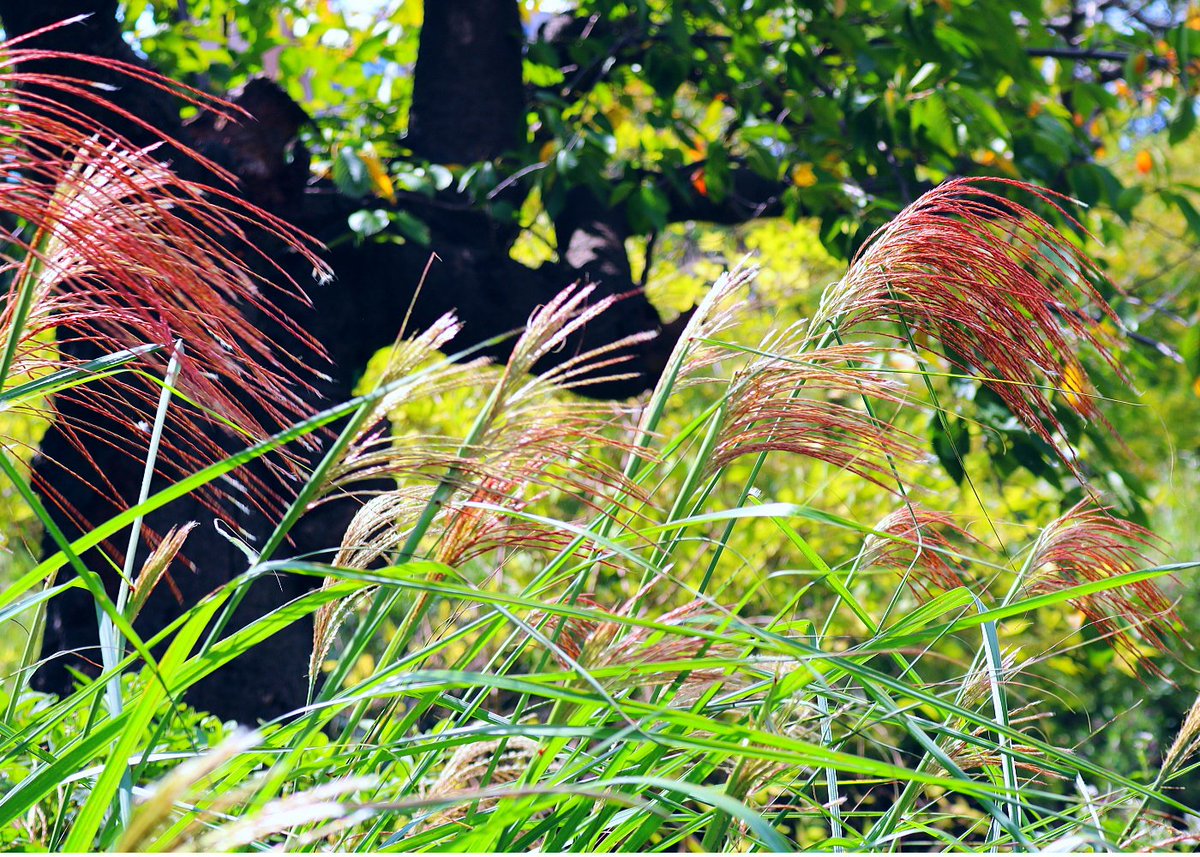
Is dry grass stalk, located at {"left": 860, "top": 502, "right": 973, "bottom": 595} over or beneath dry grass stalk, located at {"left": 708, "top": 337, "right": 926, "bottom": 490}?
beneath

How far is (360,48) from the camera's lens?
12.1 feet

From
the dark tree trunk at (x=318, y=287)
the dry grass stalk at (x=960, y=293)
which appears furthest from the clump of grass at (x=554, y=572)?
the dark tree trunk at (x=318, y=287)

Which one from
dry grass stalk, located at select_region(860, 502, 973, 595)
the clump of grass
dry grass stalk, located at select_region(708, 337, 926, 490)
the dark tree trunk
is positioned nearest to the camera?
the clump of grass

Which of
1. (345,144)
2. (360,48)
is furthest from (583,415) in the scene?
(360,48)

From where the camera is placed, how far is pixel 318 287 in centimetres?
300

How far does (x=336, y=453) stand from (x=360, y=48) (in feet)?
10.5

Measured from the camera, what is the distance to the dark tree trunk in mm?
2516

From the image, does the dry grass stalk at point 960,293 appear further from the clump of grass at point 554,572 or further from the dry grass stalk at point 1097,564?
the dry grass stalk at point 1097,564

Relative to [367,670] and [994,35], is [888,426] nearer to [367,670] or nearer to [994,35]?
[994,35]

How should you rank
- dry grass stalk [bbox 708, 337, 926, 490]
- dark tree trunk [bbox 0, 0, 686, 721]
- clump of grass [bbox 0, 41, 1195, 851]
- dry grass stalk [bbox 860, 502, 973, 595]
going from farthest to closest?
dark tree trunk [bbox 0, 0, 686, 721] < dry grass stalk [bbox 860, 502, 973, 595] < dry grass stalk [bbox 708, 337, 926, 490] < clump of grass [bbox 0, 41, 1195, 851]

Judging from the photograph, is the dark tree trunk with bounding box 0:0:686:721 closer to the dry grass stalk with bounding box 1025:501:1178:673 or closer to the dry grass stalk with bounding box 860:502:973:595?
the dry grass stalk with bounding box 860:502:973:595

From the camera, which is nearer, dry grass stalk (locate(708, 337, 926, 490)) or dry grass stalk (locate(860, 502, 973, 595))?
dry grass stalk (locate(708, 337, 926, 490))

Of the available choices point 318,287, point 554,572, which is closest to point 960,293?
point 554,572

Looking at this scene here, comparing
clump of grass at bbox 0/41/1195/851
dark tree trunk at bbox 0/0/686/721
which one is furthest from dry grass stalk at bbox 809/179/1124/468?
dark tree trunk at bbox 0/0/686/721
